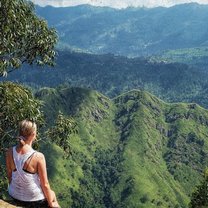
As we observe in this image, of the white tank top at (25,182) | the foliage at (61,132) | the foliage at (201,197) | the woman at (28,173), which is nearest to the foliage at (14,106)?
the foliage at (61,132)

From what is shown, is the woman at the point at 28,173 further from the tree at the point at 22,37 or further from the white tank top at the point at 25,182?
the tree at the point at 22,37

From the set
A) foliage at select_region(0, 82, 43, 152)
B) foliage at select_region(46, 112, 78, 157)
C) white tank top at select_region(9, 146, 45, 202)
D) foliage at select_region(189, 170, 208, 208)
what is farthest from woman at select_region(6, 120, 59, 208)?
foliage at select_region(189, 170, 208, 208)

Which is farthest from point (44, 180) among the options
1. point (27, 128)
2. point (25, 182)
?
point (27, 128)

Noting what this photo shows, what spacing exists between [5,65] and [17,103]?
396cm

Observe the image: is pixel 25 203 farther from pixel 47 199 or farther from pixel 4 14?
pixel 4 14

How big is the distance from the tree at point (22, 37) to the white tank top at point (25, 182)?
20.0m

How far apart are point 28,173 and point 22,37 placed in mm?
25162

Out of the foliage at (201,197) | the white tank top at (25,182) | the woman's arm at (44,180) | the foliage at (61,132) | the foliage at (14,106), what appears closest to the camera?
the woman's arm at (44,180)

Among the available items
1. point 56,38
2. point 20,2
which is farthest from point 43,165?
point 56,38

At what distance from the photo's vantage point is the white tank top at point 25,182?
19250mm

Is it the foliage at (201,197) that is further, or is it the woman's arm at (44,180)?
the foliage at (201,197)

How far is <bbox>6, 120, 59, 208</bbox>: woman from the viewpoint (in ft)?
62.1

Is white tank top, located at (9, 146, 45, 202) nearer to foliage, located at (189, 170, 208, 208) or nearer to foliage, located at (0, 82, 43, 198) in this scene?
foliage, located at (0, 82, 43, 198)

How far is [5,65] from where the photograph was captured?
39125 mm
